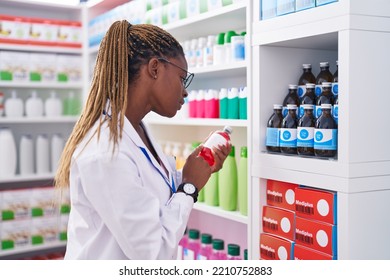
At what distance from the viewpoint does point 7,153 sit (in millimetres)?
3477

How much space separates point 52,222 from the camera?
3641 mm

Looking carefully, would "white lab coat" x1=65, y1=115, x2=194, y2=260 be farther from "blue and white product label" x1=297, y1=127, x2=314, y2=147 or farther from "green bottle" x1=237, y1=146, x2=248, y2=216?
"green bottle" x1=237, y1=146, x2=248, y2=216

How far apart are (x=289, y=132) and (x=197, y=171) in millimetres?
392

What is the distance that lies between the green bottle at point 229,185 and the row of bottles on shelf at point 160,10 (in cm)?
70

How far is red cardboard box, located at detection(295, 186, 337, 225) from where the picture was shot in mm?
1588

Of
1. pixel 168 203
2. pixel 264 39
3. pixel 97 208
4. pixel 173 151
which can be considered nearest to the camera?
pixel 97 208

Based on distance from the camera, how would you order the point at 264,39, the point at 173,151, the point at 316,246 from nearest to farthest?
the point at 316,246 → the point at 264,39 → the point at 173,151

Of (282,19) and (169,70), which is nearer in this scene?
(169,70)

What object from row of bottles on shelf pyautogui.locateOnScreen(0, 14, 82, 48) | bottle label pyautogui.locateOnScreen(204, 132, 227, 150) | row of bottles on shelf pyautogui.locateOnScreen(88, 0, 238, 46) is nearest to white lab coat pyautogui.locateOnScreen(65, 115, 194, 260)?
bottle label pyautogui.locateOnScreen(204, 132, 227, 150)

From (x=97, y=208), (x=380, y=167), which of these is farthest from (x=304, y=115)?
(x=97, y=208)

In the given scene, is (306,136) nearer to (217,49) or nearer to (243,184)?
(243,184)

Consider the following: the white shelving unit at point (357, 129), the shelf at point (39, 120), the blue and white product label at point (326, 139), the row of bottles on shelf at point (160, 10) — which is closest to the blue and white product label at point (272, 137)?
the white shelving unit at point (357, 129)
